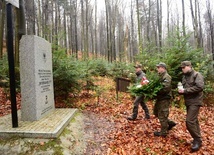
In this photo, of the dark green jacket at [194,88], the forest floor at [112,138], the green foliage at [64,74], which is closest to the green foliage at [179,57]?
the forest floor at [112,138]

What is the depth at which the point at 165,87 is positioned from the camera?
514 centimetres

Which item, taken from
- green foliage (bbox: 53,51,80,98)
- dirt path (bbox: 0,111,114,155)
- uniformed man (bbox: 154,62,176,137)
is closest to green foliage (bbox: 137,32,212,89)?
uniformed man (bbox: 154,62,176,137)

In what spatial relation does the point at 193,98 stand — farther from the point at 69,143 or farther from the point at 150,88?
the point at 69,143

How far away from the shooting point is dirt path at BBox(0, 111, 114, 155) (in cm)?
414

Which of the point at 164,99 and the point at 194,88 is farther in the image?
the point at 164,99

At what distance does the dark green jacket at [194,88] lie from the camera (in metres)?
4.59

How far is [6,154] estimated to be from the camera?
407 cm

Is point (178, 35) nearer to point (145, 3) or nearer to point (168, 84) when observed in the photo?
point (168, 84)

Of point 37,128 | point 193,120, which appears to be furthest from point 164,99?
point 37,128

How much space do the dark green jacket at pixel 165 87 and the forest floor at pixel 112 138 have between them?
1270mm

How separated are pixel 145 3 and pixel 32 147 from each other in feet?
108

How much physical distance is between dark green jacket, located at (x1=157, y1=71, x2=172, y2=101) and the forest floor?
4.17ft

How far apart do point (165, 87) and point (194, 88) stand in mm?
782

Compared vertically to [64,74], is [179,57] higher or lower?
higher
